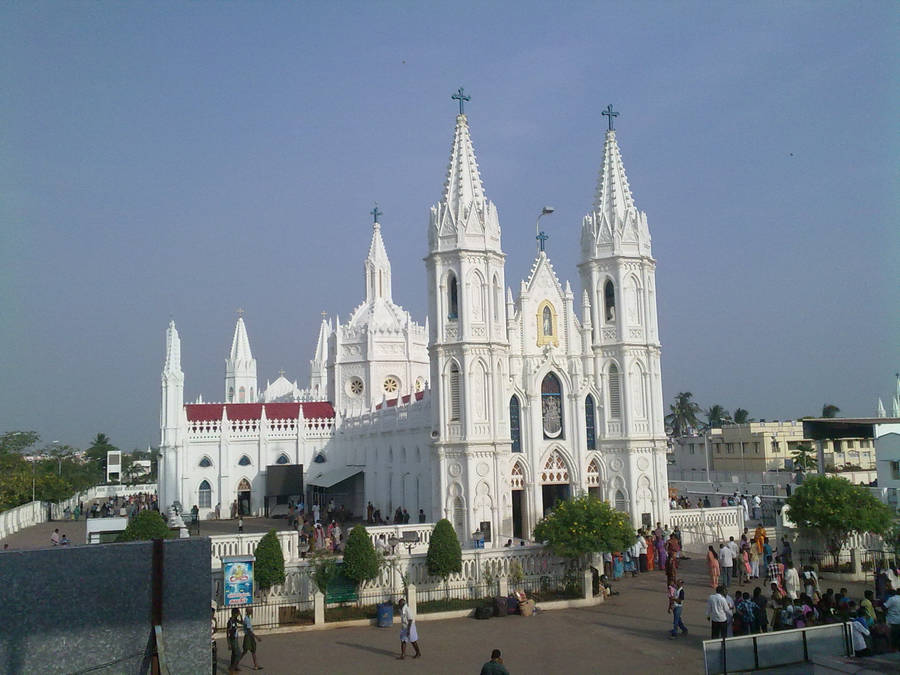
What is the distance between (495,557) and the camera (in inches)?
978

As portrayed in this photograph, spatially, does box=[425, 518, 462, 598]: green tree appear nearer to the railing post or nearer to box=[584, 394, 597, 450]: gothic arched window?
the railing post

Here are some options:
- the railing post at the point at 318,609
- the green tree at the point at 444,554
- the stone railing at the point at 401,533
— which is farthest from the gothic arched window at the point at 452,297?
the railing post at the point at 318,609

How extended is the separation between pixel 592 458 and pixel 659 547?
7698mm

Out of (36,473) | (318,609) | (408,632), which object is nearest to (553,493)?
(318,609)

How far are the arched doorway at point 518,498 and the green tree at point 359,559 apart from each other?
12505 millimetres

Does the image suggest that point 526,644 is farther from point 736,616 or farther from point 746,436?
point 746,436

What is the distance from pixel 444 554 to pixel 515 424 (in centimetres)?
1232

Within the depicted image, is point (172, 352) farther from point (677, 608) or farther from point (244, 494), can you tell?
point (677, 608)

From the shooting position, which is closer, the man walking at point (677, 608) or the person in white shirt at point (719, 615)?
the person in white shirt at point (719, 615)

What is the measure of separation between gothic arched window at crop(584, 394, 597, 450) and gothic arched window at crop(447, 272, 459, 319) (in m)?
7.23

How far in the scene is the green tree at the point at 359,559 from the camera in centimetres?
2261

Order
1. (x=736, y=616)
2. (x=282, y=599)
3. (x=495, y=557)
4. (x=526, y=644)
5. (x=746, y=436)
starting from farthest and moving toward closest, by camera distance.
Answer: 1. (x=746, y=436)
2. (x=495, y=557)
3. (x=282, y=599)
4. (x=526, y=644)
5. (x=736, y=616)

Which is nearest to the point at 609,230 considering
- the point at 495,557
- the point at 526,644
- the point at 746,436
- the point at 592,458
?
the point at 592,458

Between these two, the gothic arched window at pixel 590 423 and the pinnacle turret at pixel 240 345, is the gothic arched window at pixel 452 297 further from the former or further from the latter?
the pinnacle turret at pixel 240 345
